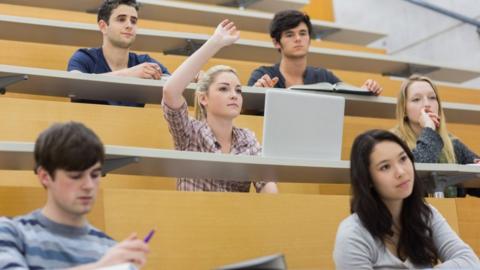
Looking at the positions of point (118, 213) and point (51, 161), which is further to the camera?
point (118, 213)

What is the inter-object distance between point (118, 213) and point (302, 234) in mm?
396

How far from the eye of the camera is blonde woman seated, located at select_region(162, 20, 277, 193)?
179 centimetres

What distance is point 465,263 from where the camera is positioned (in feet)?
4.80

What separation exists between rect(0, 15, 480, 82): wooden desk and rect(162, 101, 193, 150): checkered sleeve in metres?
1.07

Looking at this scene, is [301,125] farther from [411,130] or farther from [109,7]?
[109,7]

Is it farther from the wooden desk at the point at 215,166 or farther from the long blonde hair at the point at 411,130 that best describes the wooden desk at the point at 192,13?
the wooden desk at the point at 215,166

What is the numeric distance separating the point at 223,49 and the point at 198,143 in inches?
50.5

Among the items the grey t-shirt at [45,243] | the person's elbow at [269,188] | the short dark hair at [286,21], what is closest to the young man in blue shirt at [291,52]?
the short dark hair at [286,21]

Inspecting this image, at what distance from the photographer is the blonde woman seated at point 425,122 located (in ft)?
6.82

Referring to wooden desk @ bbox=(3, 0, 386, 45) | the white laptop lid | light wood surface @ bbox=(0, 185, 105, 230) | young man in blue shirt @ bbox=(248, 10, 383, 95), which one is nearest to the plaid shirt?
the white laptop lid

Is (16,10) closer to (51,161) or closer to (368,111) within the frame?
(368,111)

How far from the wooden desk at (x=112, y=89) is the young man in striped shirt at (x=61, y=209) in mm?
912

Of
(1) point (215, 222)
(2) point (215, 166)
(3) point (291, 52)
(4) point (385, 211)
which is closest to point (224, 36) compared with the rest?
(2) point (215, 166)

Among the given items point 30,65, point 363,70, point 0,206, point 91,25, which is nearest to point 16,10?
point 91,25
